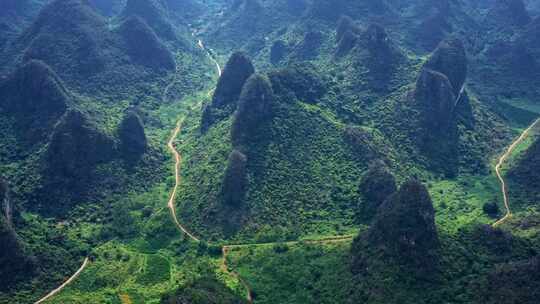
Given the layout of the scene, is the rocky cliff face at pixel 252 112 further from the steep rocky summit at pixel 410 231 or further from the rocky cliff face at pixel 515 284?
the rocky cliff face at pixel 515 284

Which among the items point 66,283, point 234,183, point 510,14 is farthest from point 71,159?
point 510,14

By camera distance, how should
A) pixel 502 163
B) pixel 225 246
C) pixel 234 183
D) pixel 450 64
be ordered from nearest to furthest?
pixel 225 246, pixel 234 183, pixel 502 163, pixel 450 64

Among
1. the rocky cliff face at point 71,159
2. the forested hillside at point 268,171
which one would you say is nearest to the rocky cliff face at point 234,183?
the forested hillside at point 268,171

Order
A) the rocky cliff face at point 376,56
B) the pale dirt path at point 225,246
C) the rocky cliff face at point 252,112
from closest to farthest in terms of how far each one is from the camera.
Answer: the pale dirt path at point 225,246 < the rocky cliff face at point 252,112 < the rocky cliff face at point 376,56

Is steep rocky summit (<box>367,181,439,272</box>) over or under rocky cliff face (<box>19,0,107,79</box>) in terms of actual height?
under

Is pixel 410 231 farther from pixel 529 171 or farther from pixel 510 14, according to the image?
pixel 510 14

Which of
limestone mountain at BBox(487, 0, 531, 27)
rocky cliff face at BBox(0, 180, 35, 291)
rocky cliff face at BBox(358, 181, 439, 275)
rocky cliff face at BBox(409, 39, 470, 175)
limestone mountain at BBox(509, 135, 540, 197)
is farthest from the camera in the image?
limestone mountain at BBox(487, 0, 531, 27)

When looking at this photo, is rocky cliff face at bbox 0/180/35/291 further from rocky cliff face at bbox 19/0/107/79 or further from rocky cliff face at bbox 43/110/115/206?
rocky cliff face at bbox 19/0/107/79

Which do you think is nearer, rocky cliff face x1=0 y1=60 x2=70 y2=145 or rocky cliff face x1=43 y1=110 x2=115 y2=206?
rocky cliff face x1=43 y1=110 x2=115 y2=206

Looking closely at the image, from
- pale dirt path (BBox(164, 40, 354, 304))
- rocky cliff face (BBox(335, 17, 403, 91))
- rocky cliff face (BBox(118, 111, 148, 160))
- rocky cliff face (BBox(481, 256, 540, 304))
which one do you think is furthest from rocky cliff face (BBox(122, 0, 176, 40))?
rocky cliff face (BBox(481, 256, 540, 304))

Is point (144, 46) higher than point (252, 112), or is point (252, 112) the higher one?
point (144, 46)

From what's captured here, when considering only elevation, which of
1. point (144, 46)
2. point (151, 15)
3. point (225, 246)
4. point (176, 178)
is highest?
point (151, 15)
